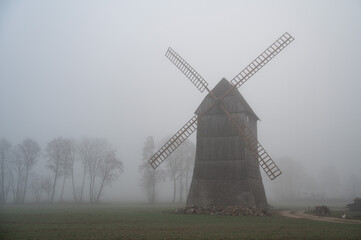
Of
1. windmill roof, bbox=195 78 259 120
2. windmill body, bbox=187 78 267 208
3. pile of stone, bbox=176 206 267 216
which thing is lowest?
pile of stone, bbox=176 206 267 216

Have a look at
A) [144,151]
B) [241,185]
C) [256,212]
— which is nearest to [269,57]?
[241,185]

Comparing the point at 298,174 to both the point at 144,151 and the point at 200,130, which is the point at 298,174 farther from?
the point at 200,130

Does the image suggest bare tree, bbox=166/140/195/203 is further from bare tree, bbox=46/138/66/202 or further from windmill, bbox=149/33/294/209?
windmill, bbox=149/33/294/209

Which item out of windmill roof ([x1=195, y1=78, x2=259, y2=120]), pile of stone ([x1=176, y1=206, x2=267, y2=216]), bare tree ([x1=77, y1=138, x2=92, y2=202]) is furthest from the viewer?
bare tree ([x1=77, y1=138, x2=92, y2=202])

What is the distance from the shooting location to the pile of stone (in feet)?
76.8

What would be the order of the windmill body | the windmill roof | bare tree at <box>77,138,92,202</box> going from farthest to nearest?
bare tree at <box>77,138,92,202</box>, the windmill roof, the windmill body

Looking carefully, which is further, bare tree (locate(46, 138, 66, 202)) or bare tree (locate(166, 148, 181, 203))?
→ bare tree (locate(166, 148, 181, 203))

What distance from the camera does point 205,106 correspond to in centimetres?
2833

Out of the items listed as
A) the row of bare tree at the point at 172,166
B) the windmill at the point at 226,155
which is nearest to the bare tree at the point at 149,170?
the row of bare tree at the point at 172,166

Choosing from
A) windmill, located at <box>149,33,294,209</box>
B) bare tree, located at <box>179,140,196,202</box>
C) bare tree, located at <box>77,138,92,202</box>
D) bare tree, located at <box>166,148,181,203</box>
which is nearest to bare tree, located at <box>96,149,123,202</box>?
bare tree, located at <box>77,138,92,202</box>

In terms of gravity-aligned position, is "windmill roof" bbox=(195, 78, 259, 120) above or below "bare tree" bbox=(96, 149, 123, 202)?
above

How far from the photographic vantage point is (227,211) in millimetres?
24016

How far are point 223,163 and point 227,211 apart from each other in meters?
4.27

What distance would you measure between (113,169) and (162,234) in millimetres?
48710
